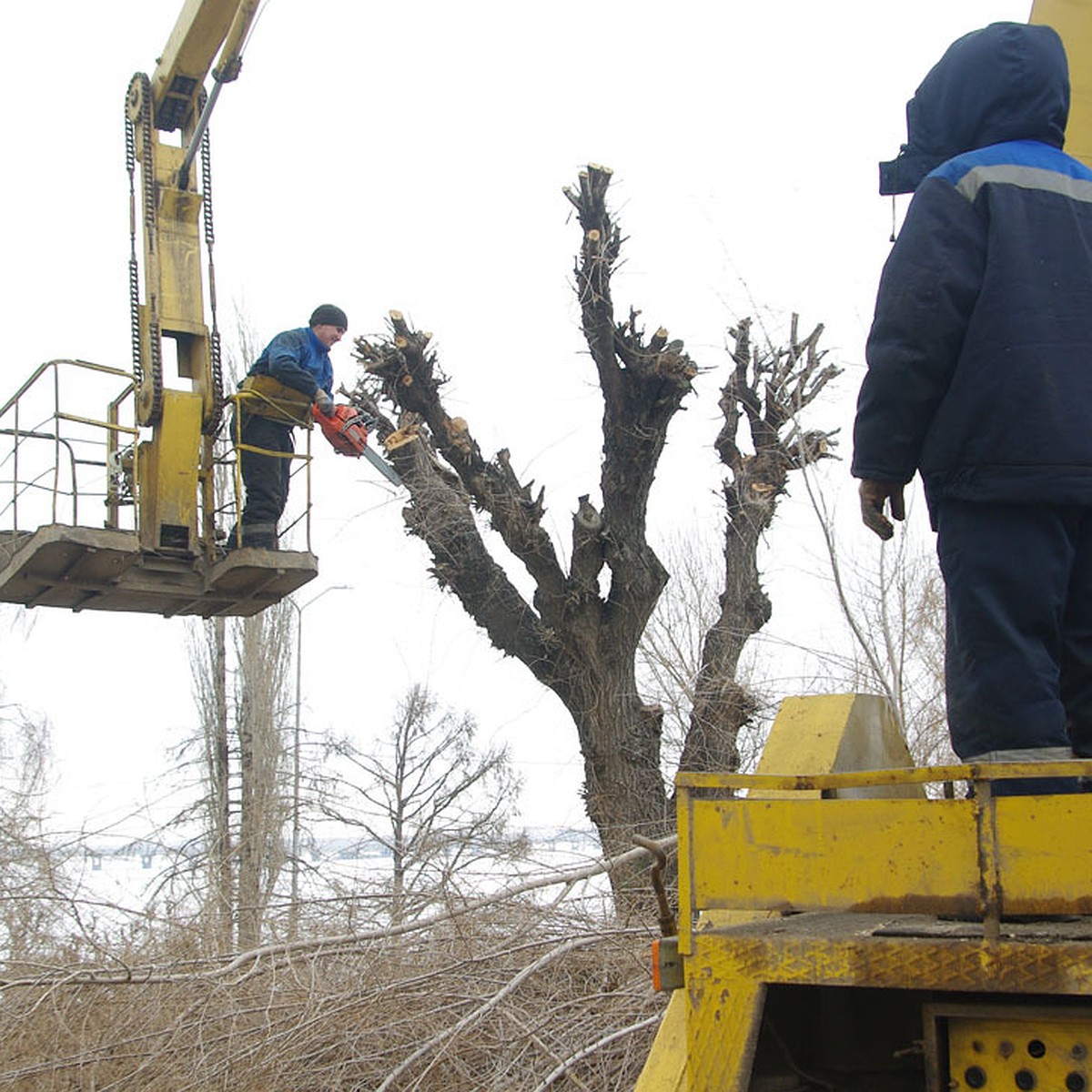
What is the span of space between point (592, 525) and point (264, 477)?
391 cm

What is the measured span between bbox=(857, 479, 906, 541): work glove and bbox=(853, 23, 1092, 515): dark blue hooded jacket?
4 centimetres

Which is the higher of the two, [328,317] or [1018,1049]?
[328,317]

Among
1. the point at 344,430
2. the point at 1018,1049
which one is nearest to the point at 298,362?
the point at 344,430

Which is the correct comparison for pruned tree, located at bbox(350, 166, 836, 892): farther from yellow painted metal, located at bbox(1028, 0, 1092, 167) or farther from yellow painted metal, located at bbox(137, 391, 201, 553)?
yellow painted metal, located at bbox(1028, 0, 1092, 167)

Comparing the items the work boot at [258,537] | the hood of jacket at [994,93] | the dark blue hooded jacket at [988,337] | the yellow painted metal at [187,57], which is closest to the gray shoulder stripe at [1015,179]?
the dark blue hooded jacket at [988,337]

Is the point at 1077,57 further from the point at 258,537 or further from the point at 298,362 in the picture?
the point at 258,537

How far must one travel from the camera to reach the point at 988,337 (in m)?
2.94

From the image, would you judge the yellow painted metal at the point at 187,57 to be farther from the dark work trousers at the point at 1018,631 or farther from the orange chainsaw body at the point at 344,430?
the dark work trousers at the point at 1018,631

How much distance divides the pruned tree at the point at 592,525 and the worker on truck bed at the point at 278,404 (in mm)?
2981

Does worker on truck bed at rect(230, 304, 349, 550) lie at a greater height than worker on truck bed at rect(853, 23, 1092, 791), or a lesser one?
greater

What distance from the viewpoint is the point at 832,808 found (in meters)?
2.35

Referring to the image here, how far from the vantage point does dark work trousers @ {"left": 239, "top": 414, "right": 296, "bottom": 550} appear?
8.41 m

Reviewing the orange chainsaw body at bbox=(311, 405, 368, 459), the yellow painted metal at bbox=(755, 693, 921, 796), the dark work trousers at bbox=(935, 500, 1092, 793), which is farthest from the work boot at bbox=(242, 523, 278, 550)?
the dark work trousers at bbox=(935, 500, 1092, 793)

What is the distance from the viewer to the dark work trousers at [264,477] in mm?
8406
